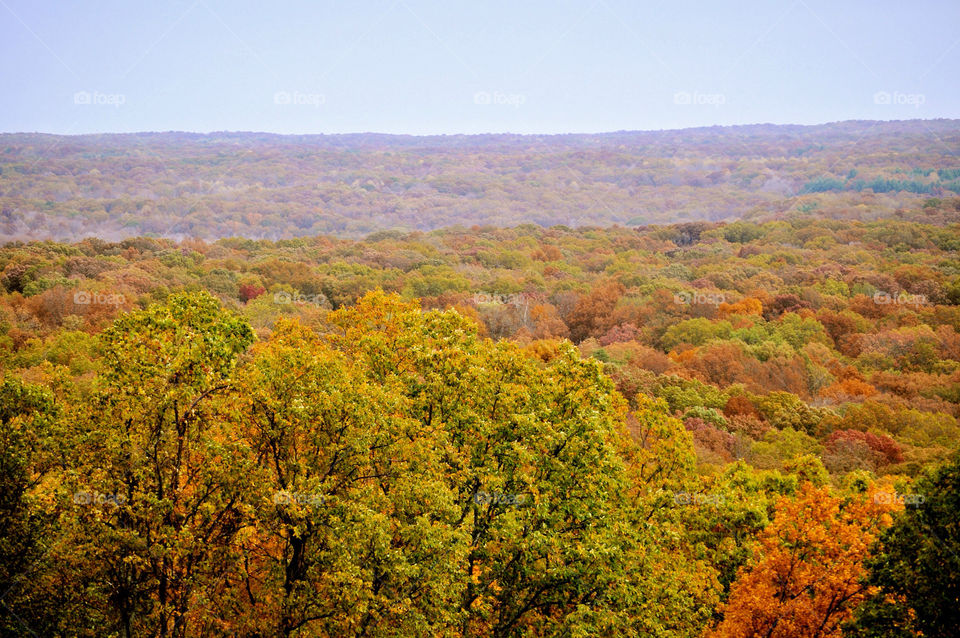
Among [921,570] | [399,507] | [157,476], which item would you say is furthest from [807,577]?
[157,476]

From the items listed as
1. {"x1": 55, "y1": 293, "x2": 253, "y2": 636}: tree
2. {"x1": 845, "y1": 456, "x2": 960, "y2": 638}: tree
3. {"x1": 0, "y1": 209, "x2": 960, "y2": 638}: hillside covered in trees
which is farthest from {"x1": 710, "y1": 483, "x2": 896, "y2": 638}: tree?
{"x1": 55, "y1": 293, "x2": 253, "y2": 636}: tree

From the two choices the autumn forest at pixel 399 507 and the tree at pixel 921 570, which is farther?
the autumn forest at pixel 399 507

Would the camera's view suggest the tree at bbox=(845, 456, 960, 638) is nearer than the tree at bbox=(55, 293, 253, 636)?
No

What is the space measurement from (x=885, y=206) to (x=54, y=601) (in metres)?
231

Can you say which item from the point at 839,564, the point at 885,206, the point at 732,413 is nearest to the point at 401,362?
the point at 839,564

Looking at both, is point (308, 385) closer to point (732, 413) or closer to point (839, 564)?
point (839, 564)

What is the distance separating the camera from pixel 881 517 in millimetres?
19484

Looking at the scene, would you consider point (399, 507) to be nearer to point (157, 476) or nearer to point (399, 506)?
point (399, 506)

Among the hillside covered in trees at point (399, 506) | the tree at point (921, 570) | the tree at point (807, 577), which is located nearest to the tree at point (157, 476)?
the hillside covered in trees at point (399, 506)

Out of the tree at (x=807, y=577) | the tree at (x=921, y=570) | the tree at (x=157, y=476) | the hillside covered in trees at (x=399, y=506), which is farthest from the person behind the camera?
the tree at (x=807, y=577)

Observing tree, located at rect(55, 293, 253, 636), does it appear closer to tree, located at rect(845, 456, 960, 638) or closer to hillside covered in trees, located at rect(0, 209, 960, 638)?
hillside covered in trees, located at rect(0, 209, 960, 638)

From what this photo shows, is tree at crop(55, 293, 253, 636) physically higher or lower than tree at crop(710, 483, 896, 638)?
higher

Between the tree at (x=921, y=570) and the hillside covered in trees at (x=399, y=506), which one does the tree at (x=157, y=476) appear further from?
the tree at (x=921, y=570)

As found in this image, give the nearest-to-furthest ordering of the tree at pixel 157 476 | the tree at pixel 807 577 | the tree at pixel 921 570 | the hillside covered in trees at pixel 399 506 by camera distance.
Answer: the tree at pixel 157 476
the tree at pixel 921 570
the hillside covered in trees at pixel 399 506
the tree at pixel 807 577
